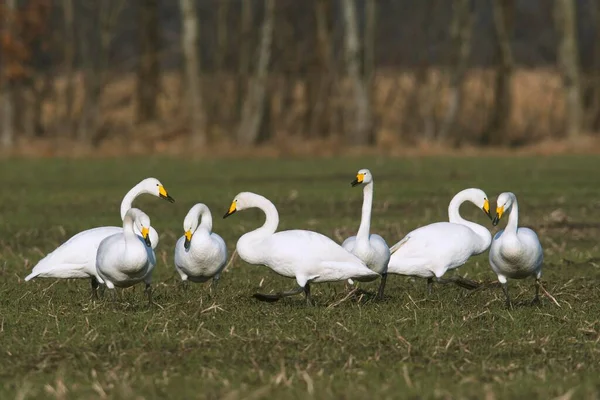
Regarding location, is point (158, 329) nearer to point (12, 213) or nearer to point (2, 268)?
point (2, 268)

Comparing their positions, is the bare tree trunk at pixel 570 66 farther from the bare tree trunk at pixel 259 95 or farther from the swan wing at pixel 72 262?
the swan wing at pixel 72 262

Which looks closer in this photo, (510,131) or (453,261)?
(453,261)

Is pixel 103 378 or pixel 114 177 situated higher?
pixel 103 378

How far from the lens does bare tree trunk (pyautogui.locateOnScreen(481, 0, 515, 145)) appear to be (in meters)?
37.4

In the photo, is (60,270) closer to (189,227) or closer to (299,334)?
(189,227)

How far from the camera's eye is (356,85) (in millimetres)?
35031

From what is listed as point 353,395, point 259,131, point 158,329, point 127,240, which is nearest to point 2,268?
point 127,240

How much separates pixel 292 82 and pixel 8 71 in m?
11.4

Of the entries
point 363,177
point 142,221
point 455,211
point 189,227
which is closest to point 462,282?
point 363,177

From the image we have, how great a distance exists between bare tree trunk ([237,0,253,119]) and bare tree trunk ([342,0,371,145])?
5726mm

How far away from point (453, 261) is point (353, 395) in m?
3.87

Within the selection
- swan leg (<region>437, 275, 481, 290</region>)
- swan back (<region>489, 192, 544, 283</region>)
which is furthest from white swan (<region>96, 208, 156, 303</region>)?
swan back (<region>489, 192, 544, 283</region>)

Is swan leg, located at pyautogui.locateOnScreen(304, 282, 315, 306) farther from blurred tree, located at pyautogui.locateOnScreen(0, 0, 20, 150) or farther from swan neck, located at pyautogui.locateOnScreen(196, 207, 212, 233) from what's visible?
blurred tree, located at pyautogui.locateOnScreen(0, 0, 20, 150)

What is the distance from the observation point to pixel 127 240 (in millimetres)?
9445
